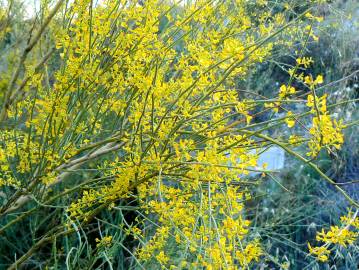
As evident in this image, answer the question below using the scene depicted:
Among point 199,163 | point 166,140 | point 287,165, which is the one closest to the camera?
point 199,163

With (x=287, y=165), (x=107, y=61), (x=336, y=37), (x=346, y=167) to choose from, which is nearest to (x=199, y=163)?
(x=107, y=61)

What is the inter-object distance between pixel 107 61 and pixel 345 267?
8.55 feet

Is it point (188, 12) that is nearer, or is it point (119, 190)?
point (119, 190)

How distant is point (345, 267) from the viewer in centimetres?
388

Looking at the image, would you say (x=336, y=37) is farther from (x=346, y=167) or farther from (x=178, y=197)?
(x=178, y=197)

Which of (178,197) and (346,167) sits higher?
(178,197)

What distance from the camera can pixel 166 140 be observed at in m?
1.83

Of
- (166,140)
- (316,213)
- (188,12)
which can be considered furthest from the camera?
(316,213)

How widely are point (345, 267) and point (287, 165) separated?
3.47 ft

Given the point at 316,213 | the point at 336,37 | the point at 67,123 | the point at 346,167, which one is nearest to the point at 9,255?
the point at 67,123

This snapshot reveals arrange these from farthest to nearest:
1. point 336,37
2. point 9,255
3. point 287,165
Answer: point 336,37, point 287,165, point 9,255

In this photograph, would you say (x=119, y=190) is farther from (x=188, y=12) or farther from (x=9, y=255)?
(x=9, y=255)

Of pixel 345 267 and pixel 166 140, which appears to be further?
pixel 345 267

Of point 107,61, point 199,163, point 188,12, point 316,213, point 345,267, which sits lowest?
point 345,267
